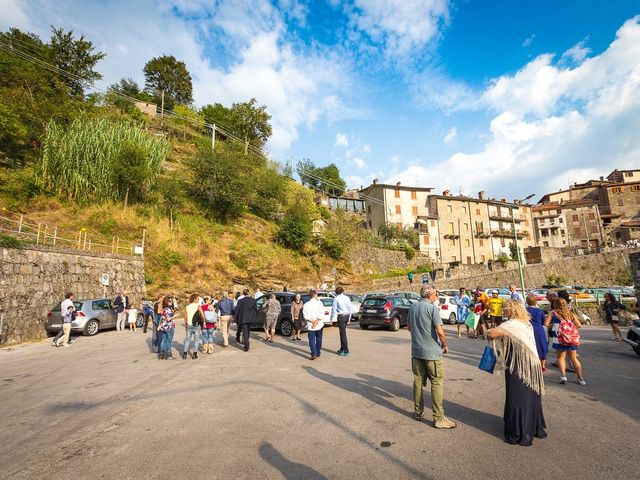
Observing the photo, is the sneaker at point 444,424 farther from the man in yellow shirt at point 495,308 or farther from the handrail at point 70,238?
the handrail at point 70,238

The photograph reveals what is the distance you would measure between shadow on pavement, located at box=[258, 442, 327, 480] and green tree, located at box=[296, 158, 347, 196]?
180 feet

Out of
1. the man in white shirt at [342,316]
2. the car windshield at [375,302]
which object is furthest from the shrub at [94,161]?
the man in white shirt at [342,316]

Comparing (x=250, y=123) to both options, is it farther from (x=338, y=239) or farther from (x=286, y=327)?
(x=286, y=327)

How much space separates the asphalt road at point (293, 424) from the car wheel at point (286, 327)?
4.84m

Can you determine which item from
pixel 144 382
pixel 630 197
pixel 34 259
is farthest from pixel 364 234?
pixel 630 197

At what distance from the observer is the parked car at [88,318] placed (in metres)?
14.0

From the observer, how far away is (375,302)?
15.9 meters

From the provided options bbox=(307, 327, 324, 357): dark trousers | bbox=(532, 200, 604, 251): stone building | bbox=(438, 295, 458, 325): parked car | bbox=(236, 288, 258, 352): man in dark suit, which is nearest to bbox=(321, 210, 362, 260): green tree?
bbox=(438, 295, 458, 325): parked car

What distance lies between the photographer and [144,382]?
7.09m

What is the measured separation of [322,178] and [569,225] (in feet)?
162

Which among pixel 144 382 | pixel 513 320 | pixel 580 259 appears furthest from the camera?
pixel 580 259

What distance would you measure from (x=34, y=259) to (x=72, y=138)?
45.7ft

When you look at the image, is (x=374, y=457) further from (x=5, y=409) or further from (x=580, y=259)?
(x=580, y=259)

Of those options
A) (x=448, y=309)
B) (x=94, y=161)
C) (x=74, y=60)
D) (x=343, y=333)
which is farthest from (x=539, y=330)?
(x=74, y=60)
